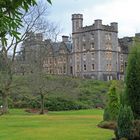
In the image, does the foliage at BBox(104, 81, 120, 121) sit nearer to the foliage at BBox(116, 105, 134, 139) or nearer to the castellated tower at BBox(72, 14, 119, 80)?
the foliage at BBox(116, 105, 134, 139)

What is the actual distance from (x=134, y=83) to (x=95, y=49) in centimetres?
7742

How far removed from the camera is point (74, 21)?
328 feet

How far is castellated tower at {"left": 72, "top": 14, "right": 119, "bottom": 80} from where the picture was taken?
95938mm

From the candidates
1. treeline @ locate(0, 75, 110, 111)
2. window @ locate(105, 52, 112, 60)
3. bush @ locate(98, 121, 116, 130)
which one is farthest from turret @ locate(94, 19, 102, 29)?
bush @ locate(98, 121, 116, 130)

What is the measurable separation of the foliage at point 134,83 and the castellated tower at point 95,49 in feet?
244

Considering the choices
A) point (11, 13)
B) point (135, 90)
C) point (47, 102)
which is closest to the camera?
point (11, 13)

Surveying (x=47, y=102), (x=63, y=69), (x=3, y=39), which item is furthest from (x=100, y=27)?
(x=3, y=39)

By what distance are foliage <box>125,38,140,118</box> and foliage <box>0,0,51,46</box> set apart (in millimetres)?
14318

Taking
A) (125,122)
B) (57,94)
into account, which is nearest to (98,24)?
(57,94)

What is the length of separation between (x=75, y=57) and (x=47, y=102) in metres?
43.0

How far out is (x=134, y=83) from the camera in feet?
64.7

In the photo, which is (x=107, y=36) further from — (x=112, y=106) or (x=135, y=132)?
(x=135, y=132)

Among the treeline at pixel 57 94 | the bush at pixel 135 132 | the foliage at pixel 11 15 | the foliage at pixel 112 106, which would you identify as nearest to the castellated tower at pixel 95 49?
the treeline at pixel 57 94

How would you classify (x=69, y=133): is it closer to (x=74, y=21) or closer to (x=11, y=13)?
(x=11, y=13)
